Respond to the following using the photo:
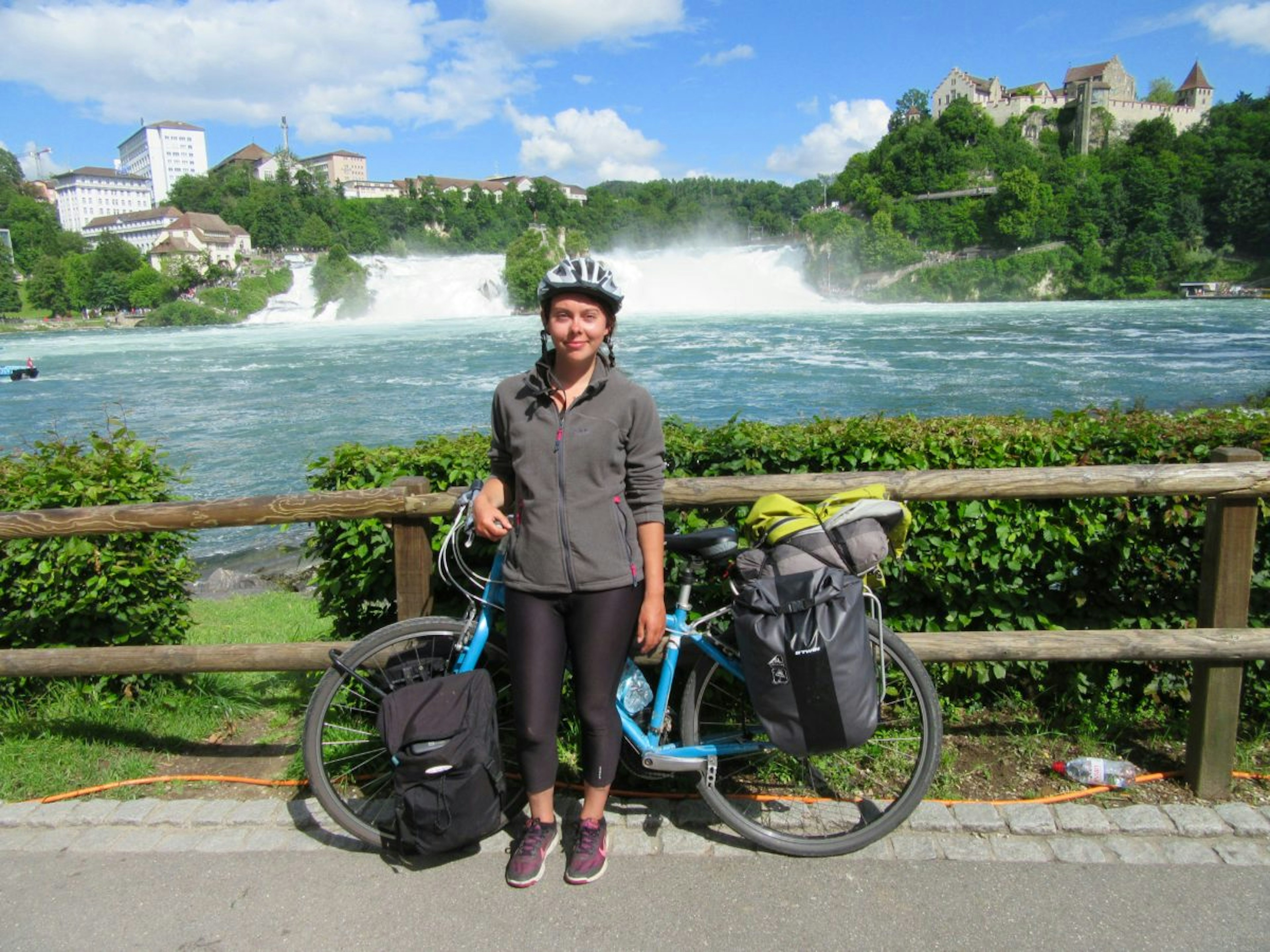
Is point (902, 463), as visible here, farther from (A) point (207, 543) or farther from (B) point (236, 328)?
(B) point (236, 328)

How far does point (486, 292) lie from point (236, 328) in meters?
21.5

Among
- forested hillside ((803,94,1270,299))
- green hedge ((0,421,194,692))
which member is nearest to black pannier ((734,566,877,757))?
green hedge ((0,421,194,692))

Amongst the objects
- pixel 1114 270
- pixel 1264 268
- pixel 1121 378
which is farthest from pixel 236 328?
pixel 1264 268

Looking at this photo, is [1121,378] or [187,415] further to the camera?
[1121,378]

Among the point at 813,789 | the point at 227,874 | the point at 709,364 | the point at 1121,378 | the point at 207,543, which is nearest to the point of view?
the point at 227,874

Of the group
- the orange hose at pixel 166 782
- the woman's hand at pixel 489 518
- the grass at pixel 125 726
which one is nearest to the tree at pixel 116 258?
the grass at pixel 125 726

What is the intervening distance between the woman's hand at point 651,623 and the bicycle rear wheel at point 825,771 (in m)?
0.29

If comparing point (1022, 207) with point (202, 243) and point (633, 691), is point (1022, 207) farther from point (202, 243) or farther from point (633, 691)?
point (633, 691)

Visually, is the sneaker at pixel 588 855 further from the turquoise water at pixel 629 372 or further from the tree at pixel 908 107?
the tree at pixel 908 107

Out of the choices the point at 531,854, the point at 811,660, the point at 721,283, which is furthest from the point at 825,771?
the point at 721,283

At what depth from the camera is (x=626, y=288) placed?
7956 cm

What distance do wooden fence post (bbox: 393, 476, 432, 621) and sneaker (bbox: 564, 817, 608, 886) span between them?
1.02 meters

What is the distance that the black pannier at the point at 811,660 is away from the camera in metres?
2.73

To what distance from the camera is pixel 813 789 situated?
11.2 ft
